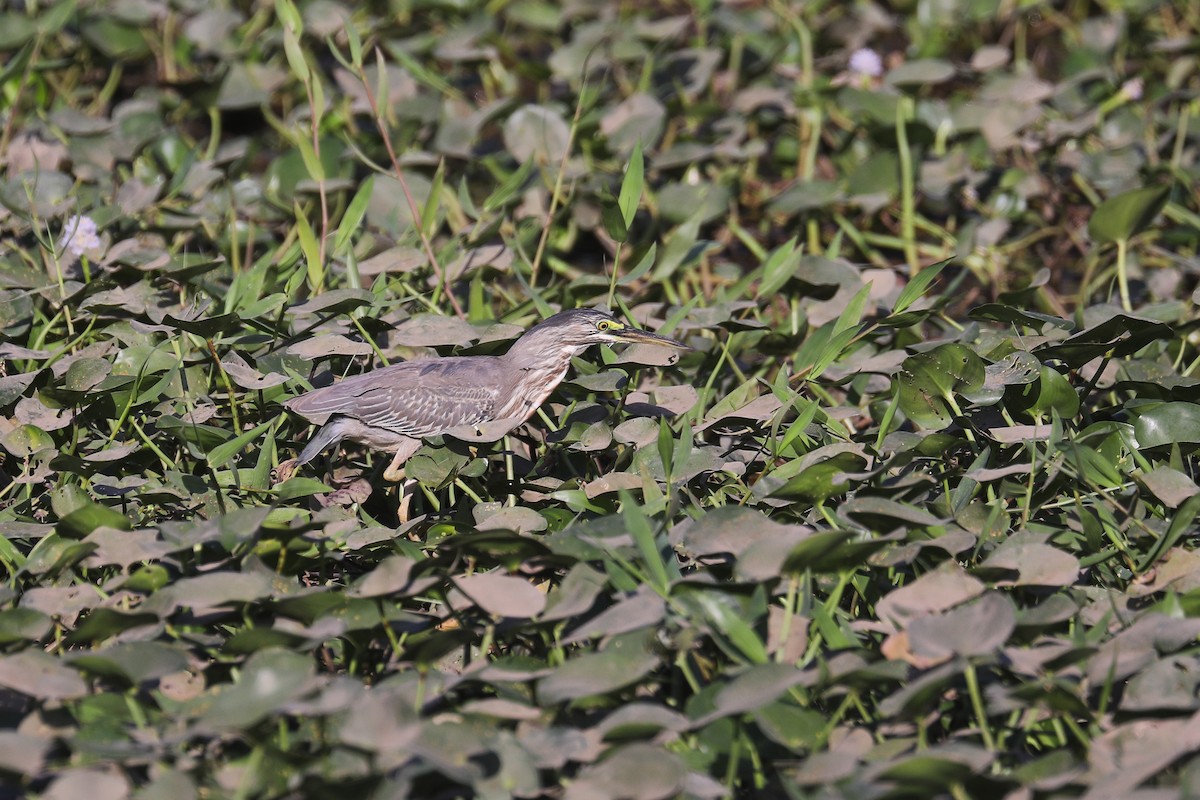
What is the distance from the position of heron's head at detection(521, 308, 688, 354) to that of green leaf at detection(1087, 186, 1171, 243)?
1.53m

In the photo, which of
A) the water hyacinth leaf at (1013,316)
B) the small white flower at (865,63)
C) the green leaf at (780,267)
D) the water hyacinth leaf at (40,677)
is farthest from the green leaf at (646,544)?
the small white flower at (865,63)

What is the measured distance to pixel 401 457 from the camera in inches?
164

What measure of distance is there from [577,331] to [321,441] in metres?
0.85

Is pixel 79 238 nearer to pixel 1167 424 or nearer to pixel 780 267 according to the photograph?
pixel 780 267

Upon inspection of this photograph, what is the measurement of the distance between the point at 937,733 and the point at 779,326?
2164mm

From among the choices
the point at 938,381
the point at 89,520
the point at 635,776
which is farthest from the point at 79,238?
the point at 635,776

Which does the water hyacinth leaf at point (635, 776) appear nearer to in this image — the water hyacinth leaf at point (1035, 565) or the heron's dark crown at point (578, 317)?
the water hyacinth leaf at point (1035, 565)

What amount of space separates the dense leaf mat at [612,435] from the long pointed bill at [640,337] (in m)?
0.11

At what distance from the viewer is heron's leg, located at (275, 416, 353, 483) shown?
407cm

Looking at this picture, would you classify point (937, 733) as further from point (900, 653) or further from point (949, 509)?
point (949, 509)

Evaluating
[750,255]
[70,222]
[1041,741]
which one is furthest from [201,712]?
[750,255]

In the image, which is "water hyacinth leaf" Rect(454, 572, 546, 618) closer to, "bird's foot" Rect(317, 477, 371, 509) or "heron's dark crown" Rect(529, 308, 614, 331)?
"bird's foot" Rect(317, 477, 371, 509)

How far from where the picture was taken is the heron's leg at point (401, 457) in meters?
4.12

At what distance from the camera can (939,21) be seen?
6895 mm
